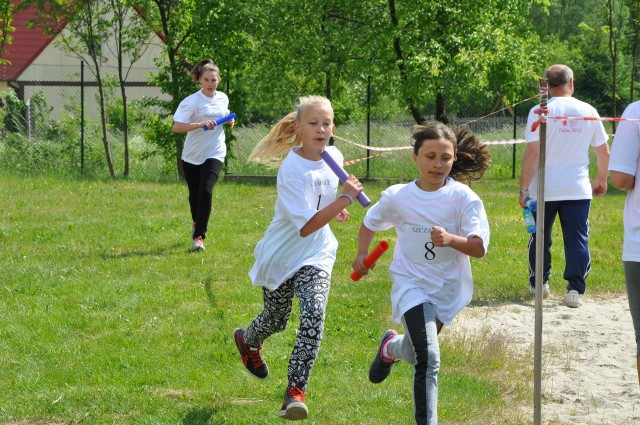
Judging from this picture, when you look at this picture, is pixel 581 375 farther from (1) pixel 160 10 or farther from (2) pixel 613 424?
(1) pixel 160 10

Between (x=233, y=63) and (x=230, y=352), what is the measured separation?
12.9 metres

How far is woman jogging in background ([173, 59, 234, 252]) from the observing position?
1057 centimetres

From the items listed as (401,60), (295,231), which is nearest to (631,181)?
(295,231)

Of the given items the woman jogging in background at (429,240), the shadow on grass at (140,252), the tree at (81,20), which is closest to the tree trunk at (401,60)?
the tree at (81,20)

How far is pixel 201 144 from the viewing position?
35.0 feet

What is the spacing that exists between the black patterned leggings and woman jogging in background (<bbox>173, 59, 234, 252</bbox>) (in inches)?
191

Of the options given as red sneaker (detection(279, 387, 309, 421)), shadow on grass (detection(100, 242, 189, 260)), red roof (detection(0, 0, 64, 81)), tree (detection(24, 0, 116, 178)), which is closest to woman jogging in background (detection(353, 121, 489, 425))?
red sneaker (detection(279, 387, 309, 421))

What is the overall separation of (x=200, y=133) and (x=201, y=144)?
5.0 inches

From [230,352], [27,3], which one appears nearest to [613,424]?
[230,352]

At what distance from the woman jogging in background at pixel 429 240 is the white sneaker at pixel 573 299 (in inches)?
139

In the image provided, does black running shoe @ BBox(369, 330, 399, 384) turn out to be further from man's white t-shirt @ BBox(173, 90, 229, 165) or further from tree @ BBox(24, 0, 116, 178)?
tree @ BBox(24, 0, 116, 178)

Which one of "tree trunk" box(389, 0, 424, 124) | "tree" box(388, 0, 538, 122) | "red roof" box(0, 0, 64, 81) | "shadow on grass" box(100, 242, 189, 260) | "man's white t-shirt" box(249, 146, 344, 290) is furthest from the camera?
"red roof" box(0, 0, 64, 81)

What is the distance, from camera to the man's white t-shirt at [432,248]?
196 inches

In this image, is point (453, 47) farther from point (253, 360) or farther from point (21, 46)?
point (21, 46)
